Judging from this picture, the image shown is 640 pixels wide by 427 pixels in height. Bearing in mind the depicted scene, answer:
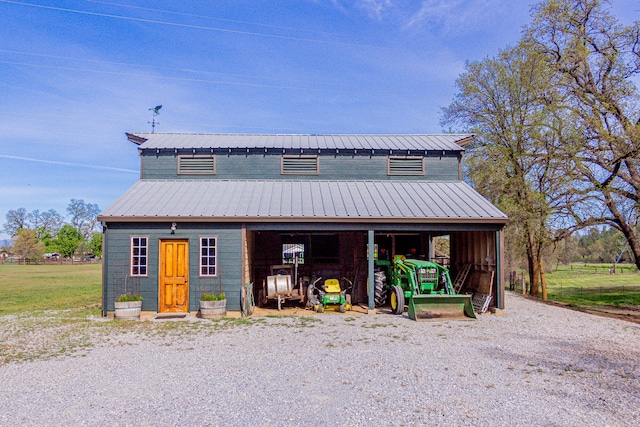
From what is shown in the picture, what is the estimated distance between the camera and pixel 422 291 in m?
11.9

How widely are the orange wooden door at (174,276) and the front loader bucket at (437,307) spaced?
6251mm

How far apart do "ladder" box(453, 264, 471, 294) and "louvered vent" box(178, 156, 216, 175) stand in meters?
8.97

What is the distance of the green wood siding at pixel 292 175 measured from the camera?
49.6 feet

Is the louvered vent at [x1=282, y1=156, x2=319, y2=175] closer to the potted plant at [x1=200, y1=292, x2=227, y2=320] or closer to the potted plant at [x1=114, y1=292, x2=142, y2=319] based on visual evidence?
the potted plant at [x1=200, y1=292, x2=227, y2=320]

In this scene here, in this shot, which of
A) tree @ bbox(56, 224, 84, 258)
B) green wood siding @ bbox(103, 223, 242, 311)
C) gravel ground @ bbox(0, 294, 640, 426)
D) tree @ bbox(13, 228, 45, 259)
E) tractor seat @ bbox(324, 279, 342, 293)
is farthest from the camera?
tree @ bbox(56, 224, 84, 258)

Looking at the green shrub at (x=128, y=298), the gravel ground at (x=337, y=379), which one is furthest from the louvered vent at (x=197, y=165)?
the gravel ground at (x=337, y=379)

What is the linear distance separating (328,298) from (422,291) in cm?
266

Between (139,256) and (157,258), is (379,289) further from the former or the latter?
(139,256)

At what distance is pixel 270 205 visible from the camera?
511 inches

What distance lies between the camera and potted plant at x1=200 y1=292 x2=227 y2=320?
11516mm

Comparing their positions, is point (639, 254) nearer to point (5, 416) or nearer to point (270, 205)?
point (270, 205)

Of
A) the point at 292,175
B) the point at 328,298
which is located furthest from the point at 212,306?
the point at 292,175

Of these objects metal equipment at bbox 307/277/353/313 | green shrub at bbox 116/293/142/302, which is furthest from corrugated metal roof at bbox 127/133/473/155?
green shrub at bbox 116/293/142/302

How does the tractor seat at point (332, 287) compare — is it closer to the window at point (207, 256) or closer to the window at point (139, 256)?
the window at point (207, 256)
